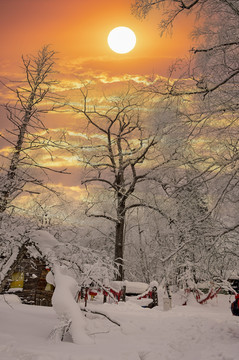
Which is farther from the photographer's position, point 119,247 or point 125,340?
point 119,247

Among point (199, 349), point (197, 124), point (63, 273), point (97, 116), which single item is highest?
point (97, 116)

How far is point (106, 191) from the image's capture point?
20.1 m

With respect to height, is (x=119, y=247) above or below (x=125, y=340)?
above

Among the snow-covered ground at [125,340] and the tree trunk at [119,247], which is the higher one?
the tree trunk at [119,247]

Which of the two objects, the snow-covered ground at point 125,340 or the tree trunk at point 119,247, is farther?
the tree trunk at point 119,247

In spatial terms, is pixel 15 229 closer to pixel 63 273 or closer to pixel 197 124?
pixel 63 273

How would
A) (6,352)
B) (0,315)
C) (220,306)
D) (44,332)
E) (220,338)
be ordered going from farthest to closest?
(220,306) < (220,338) < (0,315) < (44,332) < (6,352)

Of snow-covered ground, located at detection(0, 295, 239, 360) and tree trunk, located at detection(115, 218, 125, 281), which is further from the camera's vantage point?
tree trunk, located at detection(115, 218, 125, 281)

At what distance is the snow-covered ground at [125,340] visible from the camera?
4727mm

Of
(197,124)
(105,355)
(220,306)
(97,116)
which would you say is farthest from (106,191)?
(105,355)

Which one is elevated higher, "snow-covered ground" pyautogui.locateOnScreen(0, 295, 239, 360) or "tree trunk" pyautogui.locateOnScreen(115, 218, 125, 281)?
"tree trunk" pyautogui.locateOnScreen(115, 218, 125, 281)

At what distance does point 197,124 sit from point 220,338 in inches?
212

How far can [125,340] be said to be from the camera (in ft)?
22.3

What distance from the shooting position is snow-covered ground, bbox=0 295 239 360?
4727 millimetres
